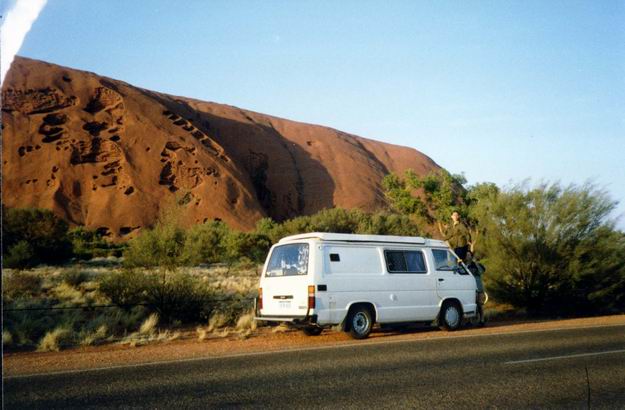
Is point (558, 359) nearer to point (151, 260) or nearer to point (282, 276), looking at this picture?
point (282, 276)

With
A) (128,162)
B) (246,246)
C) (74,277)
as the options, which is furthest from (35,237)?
(128,162)

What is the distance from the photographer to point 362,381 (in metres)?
7.32

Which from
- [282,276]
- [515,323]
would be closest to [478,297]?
[515,323]

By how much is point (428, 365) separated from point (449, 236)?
285 inches

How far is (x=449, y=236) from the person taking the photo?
15188mm

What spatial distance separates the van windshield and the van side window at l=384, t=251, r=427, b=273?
2021mm

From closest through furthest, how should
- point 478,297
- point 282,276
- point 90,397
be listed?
point 90,397 < point 282,276 < point 478,297

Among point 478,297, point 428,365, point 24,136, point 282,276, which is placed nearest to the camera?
point 428,365

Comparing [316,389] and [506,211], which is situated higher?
[506,211]

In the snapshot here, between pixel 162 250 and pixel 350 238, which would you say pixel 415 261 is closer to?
pixel 350 238

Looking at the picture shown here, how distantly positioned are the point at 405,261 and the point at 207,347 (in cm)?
480

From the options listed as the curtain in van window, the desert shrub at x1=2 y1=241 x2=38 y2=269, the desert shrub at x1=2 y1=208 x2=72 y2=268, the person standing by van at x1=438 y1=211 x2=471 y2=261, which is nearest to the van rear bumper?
the curtain in van window

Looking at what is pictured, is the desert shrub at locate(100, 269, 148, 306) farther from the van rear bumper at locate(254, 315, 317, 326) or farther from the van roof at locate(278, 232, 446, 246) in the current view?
the van roof at locate(278, 232, 446, 246)

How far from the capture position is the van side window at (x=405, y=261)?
12.6 m
